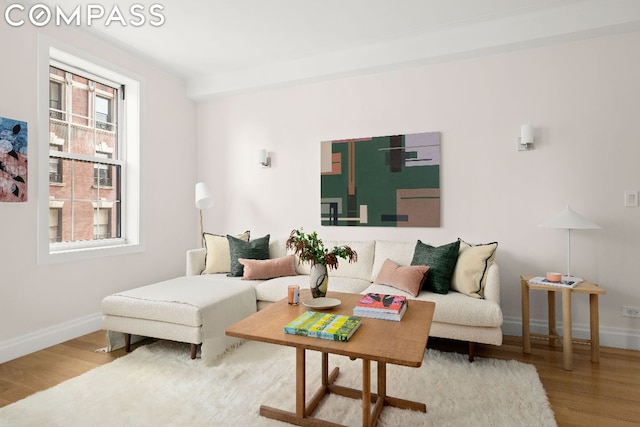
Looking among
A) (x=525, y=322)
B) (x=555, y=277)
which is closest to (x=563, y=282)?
(x=555, y=277)

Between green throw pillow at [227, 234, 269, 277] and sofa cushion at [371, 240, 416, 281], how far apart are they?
1119 mm

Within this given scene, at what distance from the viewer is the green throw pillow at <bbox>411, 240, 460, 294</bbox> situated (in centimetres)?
294

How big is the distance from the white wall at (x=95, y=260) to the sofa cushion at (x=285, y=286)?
4.91 feet

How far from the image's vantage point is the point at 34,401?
212 centimetres

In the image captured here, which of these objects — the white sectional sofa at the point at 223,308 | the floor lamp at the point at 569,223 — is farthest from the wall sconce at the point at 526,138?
the white sectional sofa at the point at 223,308

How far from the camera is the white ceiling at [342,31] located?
9.60 feet

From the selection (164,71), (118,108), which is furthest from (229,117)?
(118,108)

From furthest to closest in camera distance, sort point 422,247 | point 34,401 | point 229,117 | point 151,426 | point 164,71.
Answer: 1. point 229,117
2. point 164,71
3. point 422,247
4. point 34,401
5. point 151,426

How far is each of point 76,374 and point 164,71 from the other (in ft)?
10.4

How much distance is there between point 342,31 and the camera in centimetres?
337

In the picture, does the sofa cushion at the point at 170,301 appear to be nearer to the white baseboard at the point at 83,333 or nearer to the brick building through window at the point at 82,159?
the white baseboard at the point at 83,333

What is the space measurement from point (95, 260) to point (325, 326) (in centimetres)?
269

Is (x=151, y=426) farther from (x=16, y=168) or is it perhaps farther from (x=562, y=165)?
(x=562, y=165)

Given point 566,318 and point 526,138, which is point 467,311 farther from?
point 526,138
